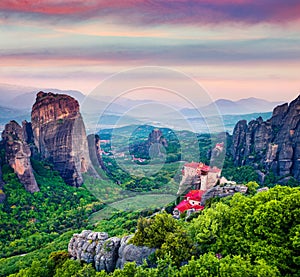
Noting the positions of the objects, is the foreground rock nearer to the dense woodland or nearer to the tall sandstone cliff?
the dense woodland

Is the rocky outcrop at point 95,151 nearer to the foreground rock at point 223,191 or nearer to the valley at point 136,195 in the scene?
the valley at point 136,195

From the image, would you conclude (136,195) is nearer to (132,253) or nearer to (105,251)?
(105,251)

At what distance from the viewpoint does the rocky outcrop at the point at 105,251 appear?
13430 millimetres

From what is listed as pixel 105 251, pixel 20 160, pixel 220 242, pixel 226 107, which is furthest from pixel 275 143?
pixel 220 242

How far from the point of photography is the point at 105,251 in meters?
14.6

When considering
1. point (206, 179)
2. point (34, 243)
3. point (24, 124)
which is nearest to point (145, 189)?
point (206, 179)

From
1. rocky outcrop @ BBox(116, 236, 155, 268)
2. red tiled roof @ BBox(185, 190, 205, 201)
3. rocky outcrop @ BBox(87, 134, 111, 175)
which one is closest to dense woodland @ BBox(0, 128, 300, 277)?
rocky outcrop @ BBox(116, 236, 155, 268)

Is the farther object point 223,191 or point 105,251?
point 223,191

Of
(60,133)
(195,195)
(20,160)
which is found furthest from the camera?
(60,133)

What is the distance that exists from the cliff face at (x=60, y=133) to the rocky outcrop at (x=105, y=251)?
27.5 meters

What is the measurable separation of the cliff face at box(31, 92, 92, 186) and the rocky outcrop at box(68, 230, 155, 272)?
2754cm

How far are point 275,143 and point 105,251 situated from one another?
35686mm

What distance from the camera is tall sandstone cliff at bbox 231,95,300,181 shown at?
1661 inches

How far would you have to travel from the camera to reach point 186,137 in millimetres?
31516
